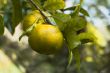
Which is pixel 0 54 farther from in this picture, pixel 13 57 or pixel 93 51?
pixel 93 51

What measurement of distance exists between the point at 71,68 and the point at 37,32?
7.76 ft

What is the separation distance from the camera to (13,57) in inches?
121

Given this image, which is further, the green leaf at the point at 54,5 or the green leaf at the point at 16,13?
the green leaf at the point at 16,13

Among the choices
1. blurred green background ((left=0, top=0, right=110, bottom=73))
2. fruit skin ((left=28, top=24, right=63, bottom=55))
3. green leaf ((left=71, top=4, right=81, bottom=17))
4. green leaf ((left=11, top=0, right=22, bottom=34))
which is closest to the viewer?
fruit skin ((left=28, top=24, right=63, bottom=55))

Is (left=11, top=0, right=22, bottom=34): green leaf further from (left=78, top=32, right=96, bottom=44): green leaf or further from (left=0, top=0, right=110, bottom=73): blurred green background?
(left=0, top=0, right=110, bottom=73): blurred green background

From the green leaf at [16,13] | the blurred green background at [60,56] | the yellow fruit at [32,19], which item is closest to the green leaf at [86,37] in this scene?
the yellow fruit at [32,19]

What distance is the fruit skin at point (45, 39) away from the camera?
1.10 metres

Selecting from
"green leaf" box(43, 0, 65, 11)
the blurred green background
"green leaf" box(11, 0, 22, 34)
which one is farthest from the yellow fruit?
the blurred green background

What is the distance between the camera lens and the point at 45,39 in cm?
110

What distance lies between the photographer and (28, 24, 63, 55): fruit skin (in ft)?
3.60

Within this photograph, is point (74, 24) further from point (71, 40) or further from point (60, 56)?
point (60, 56)

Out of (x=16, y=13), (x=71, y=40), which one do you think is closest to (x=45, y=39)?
(x=71, y=40)

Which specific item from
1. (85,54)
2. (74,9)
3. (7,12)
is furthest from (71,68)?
(74,9)

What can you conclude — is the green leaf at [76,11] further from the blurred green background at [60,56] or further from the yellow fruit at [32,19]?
the blurred green background at [60,56]
